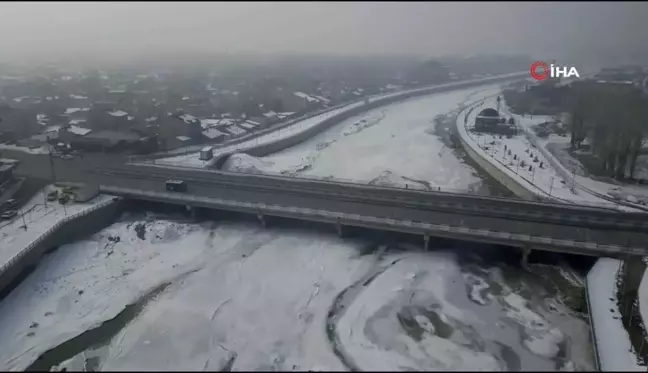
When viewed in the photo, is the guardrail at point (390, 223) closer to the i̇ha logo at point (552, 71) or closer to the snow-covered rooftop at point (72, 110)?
the snow-covered rooftop at point (72, 110)

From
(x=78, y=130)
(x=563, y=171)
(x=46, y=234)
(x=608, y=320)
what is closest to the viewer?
(x=608, y=320)

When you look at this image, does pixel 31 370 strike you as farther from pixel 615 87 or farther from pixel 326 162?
pixel 615 87

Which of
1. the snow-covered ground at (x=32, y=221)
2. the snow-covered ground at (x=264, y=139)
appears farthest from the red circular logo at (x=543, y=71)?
the snow-covered ground at (x=32, y=221)

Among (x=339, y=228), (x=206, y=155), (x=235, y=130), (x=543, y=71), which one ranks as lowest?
(x=339, y=228)

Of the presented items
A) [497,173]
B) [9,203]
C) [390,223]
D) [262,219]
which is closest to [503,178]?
[497,173]

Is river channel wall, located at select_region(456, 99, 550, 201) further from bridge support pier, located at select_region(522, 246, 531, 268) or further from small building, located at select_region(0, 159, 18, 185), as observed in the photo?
small building, located at select_region(0, 159, 18, 185)

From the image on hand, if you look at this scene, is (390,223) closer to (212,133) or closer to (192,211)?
(192,211)
